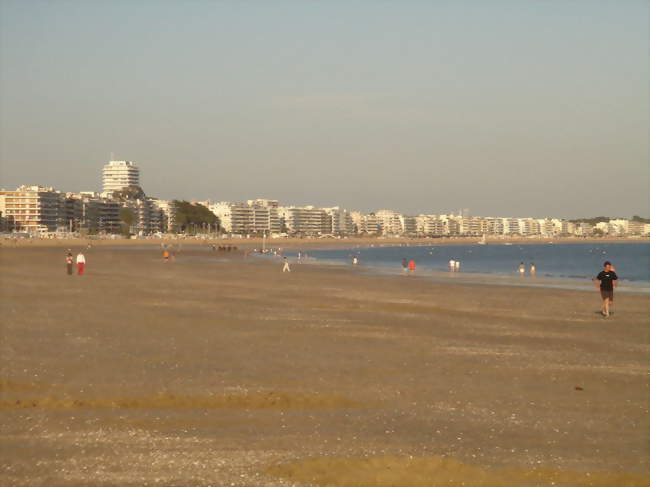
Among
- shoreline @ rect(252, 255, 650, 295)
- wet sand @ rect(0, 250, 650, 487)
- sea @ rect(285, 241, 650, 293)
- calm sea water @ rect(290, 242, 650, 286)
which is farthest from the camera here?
calm sea water @ rect(290, 242, 650, 286)

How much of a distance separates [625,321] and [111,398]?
15.8 meters

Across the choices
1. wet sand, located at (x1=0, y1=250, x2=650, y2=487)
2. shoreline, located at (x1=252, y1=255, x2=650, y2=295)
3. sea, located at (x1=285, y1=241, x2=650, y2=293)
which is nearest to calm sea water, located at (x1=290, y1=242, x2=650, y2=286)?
sea, located at (x1=285, y1=241, x2=650, y2=293)

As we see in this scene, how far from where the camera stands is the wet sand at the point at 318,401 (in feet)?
22.5

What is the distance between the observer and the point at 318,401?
9711 mm

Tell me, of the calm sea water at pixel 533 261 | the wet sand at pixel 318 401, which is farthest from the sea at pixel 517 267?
the wet sand at pixel 318 401

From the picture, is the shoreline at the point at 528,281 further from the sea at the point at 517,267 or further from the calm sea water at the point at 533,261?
the calm sea water at the point at 533,261

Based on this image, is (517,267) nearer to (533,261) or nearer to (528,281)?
(533,261)

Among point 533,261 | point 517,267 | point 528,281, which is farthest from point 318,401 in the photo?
point 533,261

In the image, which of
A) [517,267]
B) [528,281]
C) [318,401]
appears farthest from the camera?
[517,267]

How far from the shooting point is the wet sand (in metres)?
6.86

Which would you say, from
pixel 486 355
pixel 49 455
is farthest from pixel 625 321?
pixel 49 455

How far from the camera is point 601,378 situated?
37.7ft

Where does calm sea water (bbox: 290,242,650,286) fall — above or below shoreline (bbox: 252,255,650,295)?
below

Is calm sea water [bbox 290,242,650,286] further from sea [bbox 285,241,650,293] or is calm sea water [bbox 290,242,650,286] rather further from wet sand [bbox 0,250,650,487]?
wet sand [bbox 0,250,650,487]
